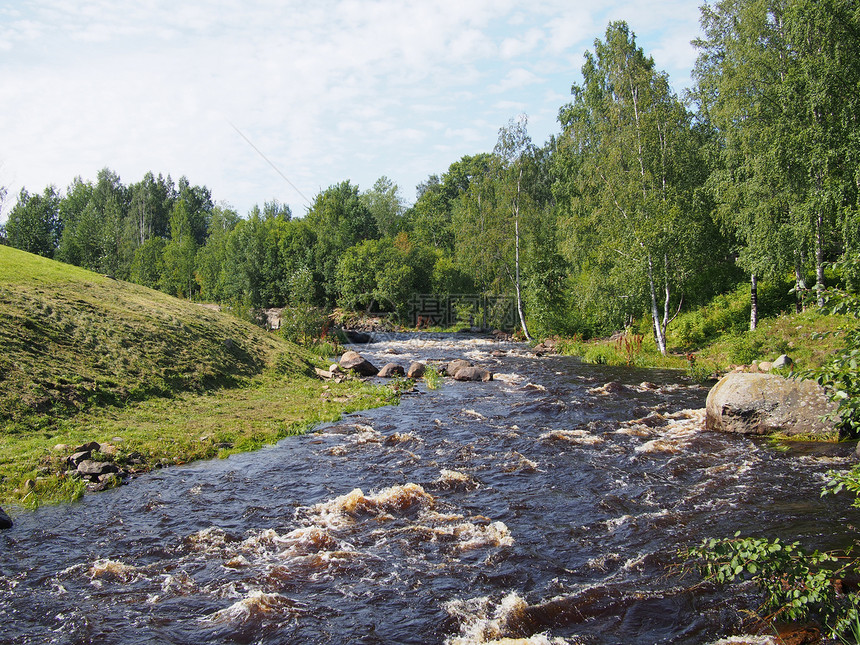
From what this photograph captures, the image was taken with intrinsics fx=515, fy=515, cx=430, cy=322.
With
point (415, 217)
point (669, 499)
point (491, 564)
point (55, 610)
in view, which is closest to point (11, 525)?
point (55, 610)

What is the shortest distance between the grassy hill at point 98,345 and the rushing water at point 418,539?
5833 millimetres

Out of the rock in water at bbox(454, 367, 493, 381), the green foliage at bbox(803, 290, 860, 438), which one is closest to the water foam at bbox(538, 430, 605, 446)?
the rock in water at bbox(454, 367, 493, 381)

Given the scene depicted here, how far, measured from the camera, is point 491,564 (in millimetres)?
9516

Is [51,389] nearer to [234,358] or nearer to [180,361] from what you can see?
[180,361]

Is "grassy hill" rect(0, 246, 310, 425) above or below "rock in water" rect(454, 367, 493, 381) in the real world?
above

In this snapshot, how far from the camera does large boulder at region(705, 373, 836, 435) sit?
51.6 ft

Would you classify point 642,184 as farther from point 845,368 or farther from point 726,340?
point 845,368

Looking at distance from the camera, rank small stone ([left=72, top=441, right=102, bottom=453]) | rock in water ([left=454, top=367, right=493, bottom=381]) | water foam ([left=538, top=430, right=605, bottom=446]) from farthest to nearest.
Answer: rock in water ([left=454, top=367, right=493, bottom=381]) → water foam ([left=538, top=430, right=605, bottom=446]) → small stone ([left=72, top=441, right=102, bottom=453])

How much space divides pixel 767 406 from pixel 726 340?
14.6 meters

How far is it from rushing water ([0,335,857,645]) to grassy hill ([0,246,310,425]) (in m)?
5.83

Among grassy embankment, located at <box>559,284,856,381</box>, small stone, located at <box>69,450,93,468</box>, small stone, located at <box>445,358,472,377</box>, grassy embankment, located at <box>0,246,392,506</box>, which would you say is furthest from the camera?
small stone, located at <box>445,358,472,377</box>

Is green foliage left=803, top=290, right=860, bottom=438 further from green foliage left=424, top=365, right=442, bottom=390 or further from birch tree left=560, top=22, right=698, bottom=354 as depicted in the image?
birch tree left=560, top=22, right=698, bottom=354

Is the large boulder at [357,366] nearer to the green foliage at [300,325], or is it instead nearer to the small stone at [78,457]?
the green foliage at [300,325]

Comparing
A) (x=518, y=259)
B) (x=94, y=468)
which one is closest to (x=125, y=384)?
(x=94, y=468)
